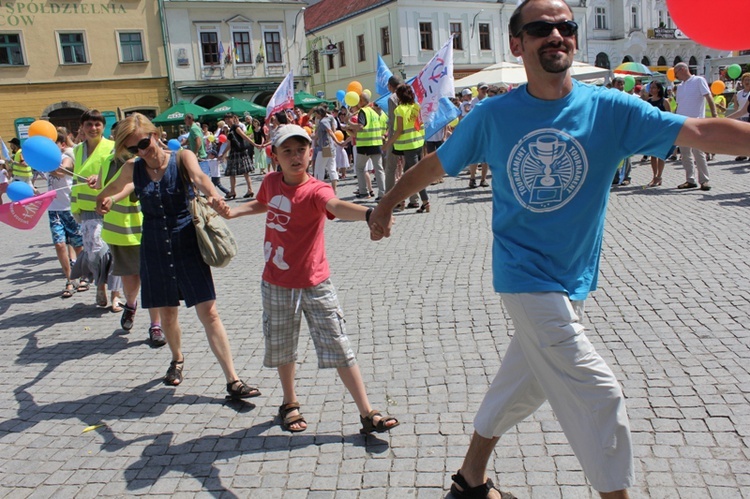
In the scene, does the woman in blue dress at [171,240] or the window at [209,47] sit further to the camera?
the window at [209,47]

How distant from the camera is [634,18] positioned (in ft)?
175

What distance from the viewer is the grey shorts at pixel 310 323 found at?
3459 mm

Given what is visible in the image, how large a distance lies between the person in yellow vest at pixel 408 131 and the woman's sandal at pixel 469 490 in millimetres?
7325

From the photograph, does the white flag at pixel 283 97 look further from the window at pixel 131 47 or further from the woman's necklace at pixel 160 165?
the window at pixel 131 47

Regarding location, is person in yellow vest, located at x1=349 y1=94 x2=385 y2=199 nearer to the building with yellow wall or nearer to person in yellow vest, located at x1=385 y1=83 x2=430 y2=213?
person in yellow vest, located at x1=385 y1=83 x2=430 y2=213

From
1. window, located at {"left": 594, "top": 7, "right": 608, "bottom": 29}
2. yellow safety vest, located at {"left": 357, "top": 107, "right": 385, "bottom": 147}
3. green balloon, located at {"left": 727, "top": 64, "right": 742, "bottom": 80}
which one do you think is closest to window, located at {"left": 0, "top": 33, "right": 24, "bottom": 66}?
yellow safety vest, located at {"left": 357, "top": 107, "right": 385, "bottom": 147}

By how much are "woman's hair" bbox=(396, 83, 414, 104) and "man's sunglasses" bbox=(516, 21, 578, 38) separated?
7527mm

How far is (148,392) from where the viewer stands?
4324mm

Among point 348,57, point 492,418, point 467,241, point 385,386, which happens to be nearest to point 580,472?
point 492,418

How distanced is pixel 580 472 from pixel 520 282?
109 cm

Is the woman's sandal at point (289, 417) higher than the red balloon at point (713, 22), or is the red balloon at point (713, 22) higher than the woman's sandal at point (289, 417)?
the red balloon at point (713, 22)

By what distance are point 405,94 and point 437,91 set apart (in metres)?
0.60

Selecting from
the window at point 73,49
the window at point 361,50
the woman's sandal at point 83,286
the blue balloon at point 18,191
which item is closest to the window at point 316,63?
the window at point 361,50

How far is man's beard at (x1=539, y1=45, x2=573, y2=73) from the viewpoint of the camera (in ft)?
7.73
